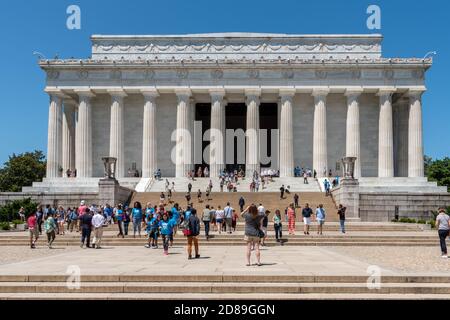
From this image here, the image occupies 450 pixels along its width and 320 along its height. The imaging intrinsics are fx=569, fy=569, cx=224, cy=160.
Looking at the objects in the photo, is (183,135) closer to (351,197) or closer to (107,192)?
(107,192)

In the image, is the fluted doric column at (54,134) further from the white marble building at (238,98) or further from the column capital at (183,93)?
the column capital at (183,93)

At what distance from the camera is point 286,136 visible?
6856cm

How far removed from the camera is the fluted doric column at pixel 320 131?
68250 millimetres

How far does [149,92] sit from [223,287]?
184 feet

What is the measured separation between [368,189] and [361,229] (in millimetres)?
18734

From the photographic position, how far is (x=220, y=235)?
108 feet

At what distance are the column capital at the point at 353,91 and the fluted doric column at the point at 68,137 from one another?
34491 mm

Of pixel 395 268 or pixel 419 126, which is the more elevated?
pixel 419 126

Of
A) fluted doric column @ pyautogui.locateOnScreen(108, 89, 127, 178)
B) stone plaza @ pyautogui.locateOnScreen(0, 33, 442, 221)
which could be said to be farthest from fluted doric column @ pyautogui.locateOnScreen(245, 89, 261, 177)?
fluted doric column @ pyautogui.locateOnScreen(108, 89, 127, 178)

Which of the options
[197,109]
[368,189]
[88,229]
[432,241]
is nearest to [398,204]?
[368,189]

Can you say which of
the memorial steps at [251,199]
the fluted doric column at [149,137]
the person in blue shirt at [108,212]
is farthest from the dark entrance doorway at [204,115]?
the person in blue shirt at [108,212]

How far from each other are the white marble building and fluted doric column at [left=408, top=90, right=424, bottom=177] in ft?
0.39

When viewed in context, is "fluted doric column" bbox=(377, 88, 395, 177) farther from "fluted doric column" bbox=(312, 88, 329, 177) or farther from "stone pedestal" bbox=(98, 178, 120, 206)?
"stone pedestal" bbox=(98, 178, 120, 206)

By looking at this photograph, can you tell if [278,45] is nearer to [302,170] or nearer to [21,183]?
[302,170]
